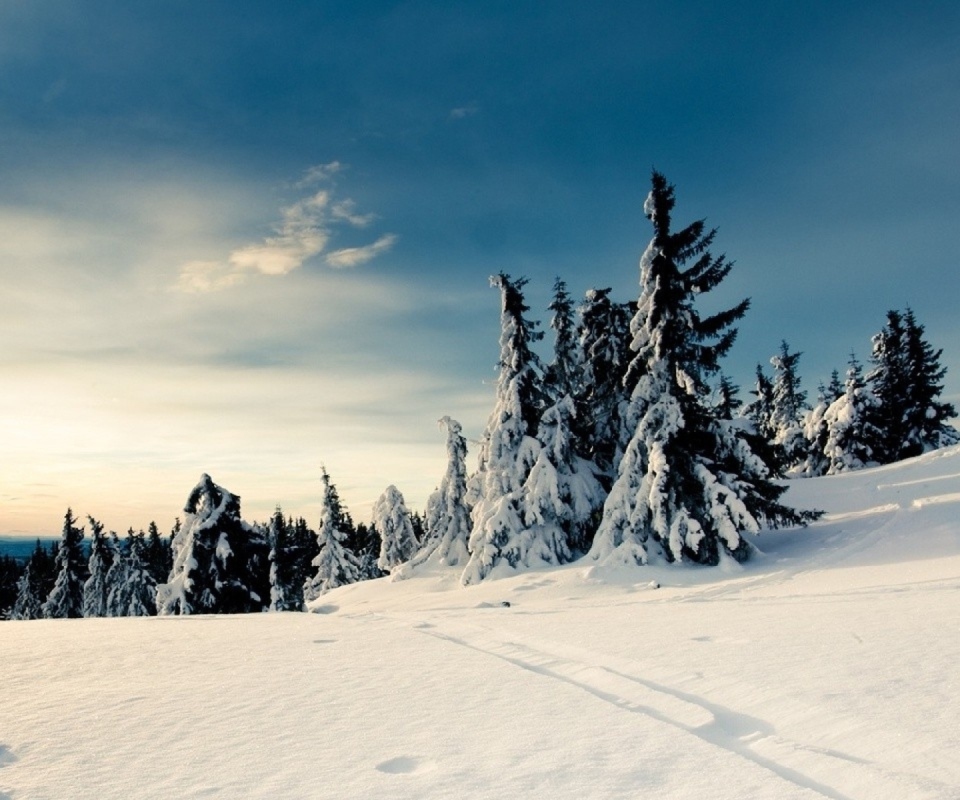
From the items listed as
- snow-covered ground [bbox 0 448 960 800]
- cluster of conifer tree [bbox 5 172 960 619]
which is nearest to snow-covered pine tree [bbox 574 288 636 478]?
cluster of conifer tree [bbox 5 172 960 619]

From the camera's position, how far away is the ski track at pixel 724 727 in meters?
3.58

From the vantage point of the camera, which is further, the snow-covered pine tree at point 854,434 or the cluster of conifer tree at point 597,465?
the snow-covered pine tree at point 854,434

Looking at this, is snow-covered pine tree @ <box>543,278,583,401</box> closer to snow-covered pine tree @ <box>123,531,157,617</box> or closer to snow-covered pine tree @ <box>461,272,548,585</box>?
snow-covered pine tree @ <box>461,272,548,585</box>

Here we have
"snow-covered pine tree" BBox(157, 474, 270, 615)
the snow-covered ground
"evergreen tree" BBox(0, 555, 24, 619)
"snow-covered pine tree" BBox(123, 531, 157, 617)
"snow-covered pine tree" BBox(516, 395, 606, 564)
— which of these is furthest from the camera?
A: "evergreen tree" BBox(0, 555, 24, 619)

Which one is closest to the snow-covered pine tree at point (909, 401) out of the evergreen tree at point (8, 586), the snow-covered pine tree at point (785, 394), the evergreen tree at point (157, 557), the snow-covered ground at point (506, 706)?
the snow-covered pine tree at point (785, 394)

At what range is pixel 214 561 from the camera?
25.6 m

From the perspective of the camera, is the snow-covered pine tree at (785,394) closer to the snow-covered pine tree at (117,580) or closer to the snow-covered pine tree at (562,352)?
the snow-covered pine tree at (562,352)

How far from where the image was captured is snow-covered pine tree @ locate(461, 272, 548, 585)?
21.6 metres

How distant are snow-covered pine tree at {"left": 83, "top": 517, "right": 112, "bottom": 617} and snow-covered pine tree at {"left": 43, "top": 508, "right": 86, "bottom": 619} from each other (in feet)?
2.87

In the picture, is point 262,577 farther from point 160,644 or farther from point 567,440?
point 160,644

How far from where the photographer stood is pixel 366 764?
13.4 feet

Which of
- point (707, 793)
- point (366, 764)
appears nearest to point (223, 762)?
point (366, 764)

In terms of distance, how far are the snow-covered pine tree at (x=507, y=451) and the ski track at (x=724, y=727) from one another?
1347 centimetres

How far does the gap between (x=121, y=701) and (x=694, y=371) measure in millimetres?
18072
